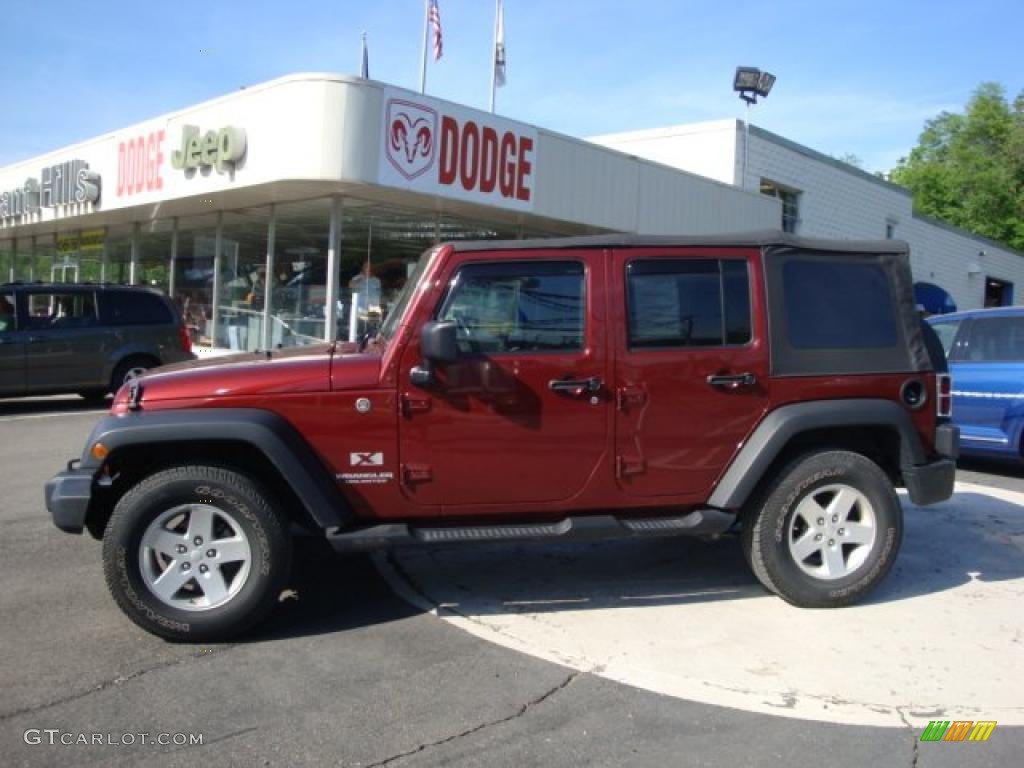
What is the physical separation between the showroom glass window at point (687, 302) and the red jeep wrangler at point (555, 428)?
0.01m

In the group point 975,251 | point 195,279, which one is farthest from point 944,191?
point 195,279

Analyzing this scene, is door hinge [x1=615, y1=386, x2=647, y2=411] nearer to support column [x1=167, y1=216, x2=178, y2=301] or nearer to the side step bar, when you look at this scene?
the side step bar

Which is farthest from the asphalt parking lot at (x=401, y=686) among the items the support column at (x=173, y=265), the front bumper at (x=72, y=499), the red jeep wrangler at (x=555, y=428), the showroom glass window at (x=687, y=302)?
the support column at (x=173, y=265)

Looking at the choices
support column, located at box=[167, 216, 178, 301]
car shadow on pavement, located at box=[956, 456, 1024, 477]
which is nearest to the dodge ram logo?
support column, located at box=[167, 216, 178, 301]

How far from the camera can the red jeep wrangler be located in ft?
13.5

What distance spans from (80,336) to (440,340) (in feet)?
32.0

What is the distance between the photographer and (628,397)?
443cm

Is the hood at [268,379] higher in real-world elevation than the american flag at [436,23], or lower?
lower

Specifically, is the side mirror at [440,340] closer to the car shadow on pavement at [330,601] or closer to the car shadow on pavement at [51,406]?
the car shadow on pavement at [330,601]

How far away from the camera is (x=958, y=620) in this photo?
4.54 m

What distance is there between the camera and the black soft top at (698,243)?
4457mm

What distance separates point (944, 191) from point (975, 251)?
19249mm

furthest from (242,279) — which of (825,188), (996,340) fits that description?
(825,188)

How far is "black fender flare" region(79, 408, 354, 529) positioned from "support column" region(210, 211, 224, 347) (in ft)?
45.8
